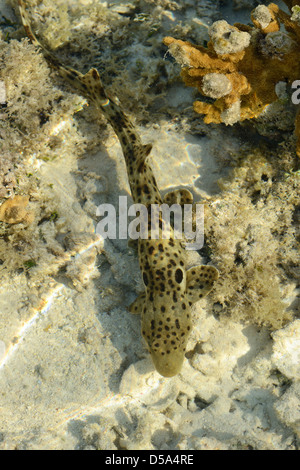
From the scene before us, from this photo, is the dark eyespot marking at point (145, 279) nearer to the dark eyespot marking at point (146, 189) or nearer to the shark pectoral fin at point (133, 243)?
the shark pectoral fin at point (133, 243)

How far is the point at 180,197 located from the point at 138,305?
1.75 meters

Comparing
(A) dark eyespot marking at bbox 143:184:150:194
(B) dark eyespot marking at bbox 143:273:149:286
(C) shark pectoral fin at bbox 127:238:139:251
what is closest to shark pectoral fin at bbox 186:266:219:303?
(B) dark eyespot marking at bbox 143:273:149:286

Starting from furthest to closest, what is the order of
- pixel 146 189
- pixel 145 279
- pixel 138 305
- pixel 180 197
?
1. pixel 180 197
2. pixel 146 189
3. pixel 138 305
4. pixel 145 279

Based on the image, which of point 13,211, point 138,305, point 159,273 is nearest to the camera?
point 159,273

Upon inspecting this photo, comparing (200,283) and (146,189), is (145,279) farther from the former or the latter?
(146,189)

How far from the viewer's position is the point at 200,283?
16.8 feet

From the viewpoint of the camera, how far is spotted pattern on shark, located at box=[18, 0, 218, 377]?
4648mm

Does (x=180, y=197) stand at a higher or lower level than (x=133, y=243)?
higher

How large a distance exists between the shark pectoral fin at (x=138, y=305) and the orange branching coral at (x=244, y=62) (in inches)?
106

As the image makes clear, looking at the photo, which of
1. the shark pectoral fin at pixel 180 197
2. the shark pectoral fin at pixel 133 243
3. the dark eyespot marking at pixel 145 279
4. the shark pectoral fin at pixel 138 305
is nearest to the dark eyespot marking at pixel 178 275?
the dark eyespot marking at pixel 145 279

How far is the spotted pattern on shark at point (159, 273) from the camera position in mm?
4648

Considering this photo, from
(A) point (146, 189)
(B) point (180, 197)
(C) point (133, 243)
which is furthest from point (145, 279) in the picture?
(B) point (180, 197)
